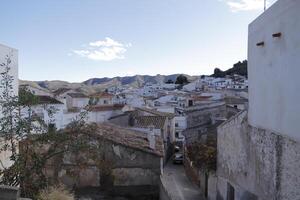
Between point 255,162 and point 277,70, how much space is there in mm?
3311

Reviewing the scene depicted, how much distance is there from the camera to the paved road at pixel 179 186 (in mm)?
22719

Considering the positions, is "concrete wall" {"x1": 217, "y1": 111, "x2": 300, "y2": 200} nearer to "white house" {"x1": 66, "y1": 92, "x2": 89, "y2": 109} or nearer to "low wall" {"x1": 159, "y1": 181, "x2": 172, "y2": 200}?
"low wall" {"x1": 159, "y1": 181, "x2": 172, "y2": 200}

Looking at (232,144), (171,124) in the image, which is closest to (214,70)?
(171,124)

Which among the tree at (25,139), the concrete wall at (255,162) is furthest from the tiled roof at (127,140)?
the tree at (25,139)

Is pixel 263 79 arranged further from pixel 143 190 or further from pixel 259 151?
pixel 143 190

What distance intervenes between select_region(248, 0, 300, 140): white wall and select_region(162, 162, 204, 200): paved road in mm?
11446

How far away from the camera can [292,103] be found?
8414 millimetres

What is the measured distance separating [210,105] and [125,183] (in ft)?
65.8

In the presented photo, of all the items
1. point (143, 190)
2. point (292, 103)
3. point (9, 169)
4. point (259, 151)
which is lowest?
point (143, 190)

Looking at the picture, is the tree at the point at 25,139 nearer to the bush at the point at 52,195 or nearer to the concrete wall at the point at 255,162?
the bush at the point at 52,195

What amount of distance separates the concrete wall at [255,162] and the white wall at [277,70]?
381 millimetres

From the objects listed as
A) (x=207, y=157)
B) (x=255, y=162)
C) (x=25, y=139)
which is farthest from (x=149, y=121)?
(x=255, y=162)

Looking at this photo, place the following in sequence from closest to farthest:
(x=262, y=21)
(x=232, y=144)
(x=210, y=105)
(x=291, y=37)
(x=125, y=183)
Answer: (x=291, y=37) < (x=262, y=21) < (x=232, y=144) < (x=125, y=183) < (x=210, y=105)

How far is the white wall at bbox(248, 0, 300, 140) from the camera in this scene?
8234 millimetres
